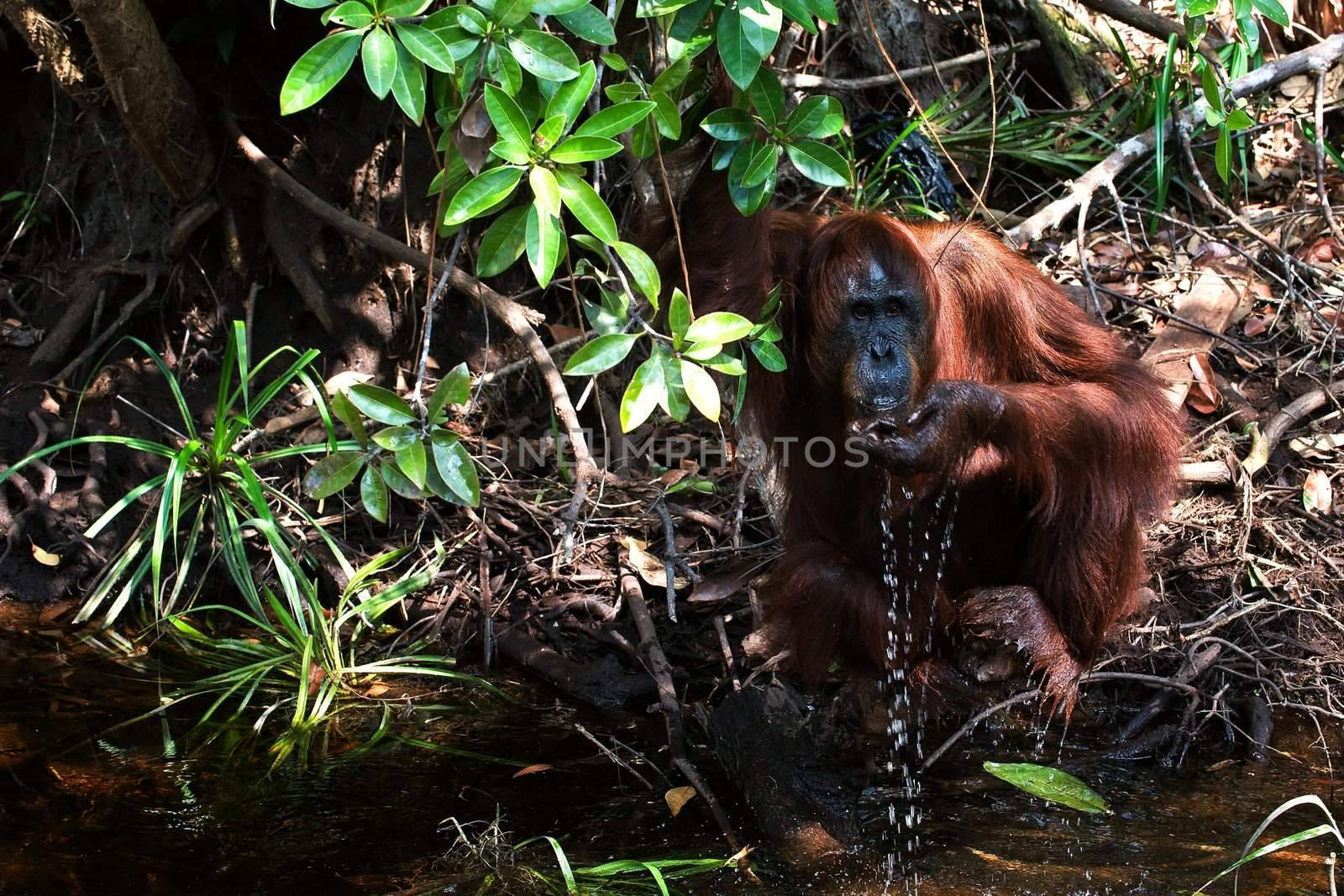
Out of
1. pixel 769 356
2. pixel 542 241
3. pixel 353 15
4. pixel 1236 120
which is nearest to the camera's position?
pixel 353 15

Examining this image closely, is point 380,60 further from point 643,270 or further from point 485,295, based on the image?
point 485,295

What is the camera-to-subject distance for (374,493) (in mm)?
2809

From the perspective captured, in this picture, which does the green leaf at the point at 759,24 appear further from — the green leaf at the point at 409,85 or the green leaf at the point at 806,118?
the green leaf at the point at 409,85

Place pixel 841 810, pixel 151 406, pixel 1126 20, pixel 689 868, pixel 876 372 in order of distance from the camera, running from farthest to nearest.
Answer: pixel 151 406, pixel 1126 20, pixel 876 372, pixel 841 810, pixel 689 868

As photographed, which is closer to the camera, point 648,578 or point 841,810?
point 841,810

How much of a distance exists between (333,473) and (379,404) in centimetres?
21

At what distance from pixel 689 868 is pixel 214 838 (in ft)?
3.81

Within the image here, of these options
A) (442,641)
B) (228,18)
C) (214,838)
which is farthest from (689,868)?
(228,18)

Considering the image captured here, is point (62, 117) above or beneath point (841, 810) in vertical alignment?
above

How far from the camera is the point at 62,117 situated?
5.66 metres

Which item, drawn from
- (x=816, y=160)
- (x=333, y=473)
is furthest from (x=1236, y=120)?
(x=333, y=473)

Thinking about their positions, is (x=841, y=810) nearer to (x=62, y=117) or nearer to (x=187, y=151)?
(x=187, y=151)

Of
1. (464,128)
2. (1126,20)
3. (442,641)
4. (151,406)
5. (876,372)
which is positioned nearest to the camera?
(464,128)

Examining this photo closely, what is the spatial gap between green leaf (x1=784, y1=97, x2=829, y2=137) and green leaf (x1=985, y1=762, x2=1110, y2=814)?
162 cm
